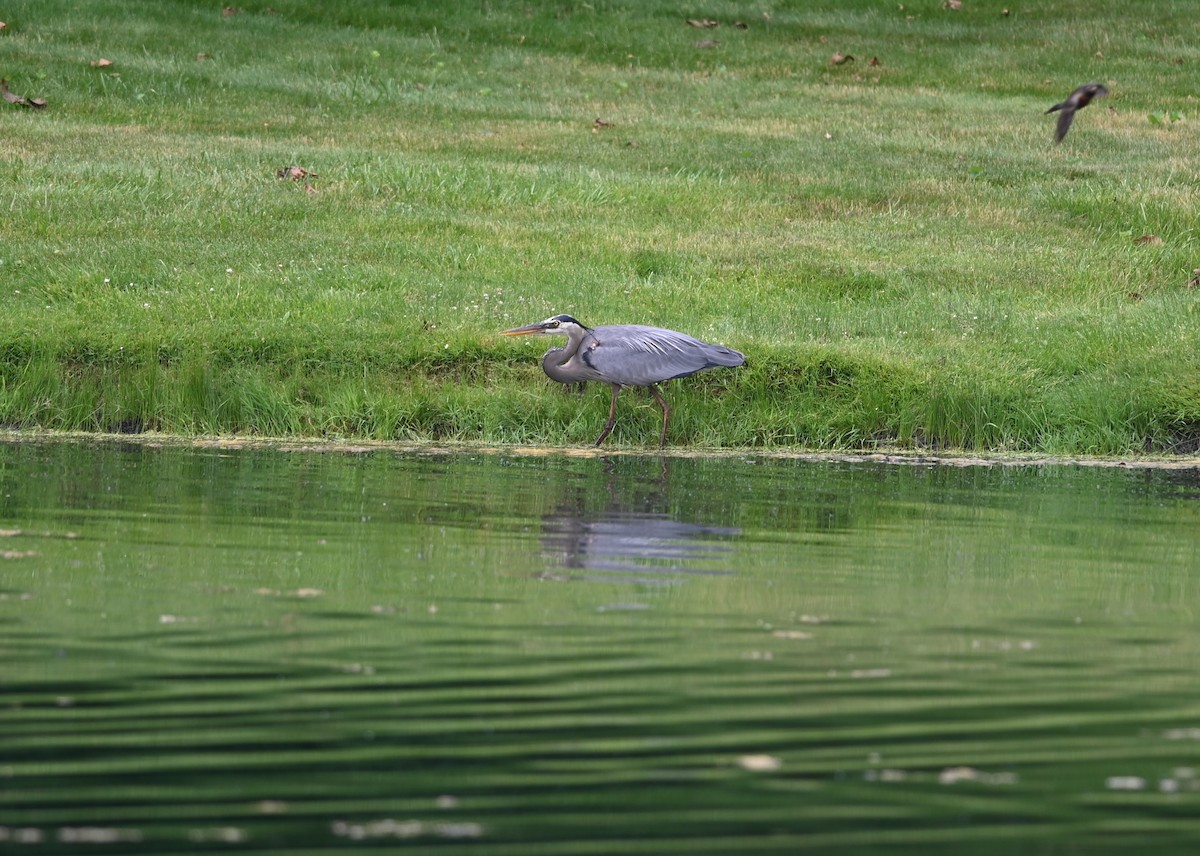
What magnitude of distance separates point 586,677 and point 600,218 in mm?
15400

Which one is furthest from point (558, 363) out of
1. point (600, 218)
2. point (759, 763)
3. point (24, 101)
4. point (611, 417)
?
point (24, 101)

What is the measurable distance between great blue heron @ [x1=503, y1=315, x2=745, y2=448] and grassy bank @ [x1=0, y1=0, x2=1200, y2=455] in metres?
0.58

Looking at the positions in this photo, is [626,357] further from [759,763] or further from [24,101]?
[24,101]

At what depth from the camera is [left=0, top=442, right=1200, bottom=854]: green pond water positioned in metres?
4.88

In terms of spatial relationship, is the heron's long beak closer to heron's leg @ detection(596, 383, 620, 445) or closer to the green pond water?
heron's leg @ detection(596, 383, 620, 445)

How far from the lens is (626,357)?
15.2m

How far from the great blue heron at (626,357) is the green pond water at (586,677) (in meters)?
3.62

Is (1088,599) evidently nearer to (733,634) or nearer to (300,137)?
(733,634)

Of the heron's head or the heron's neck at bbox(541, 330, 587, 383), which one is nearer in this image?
the heron's neck at bbox(541, 330, 587, 383)

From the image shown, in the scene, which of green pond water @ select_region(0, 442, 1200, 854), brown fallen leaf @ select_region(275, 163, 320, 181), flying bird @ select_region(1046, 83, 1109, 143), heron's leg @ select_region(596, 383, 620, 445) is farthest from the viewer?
brown fallen leaf @ select_region(275, 163, 320, 181)

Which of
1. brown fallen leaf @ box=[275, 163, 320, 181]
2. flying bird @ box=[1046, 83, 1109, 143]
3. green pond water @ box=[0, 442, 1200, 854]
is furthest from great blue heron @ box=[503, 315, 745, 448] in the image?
brown fallen leaf @ box=[275, 163, 320, 181]

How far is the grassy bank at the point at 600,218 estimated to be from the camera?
16.1 metres

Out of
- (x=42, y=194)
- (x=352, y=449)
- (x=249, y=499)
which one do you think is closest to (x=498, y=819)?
(x=249, y=499)

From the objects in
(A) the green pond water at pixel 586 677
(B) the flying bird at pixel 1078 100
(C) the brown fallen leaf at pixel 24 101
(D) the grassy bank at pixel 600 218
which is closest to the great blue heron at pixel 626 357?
(D) the grassy bank at pixel 600 218
